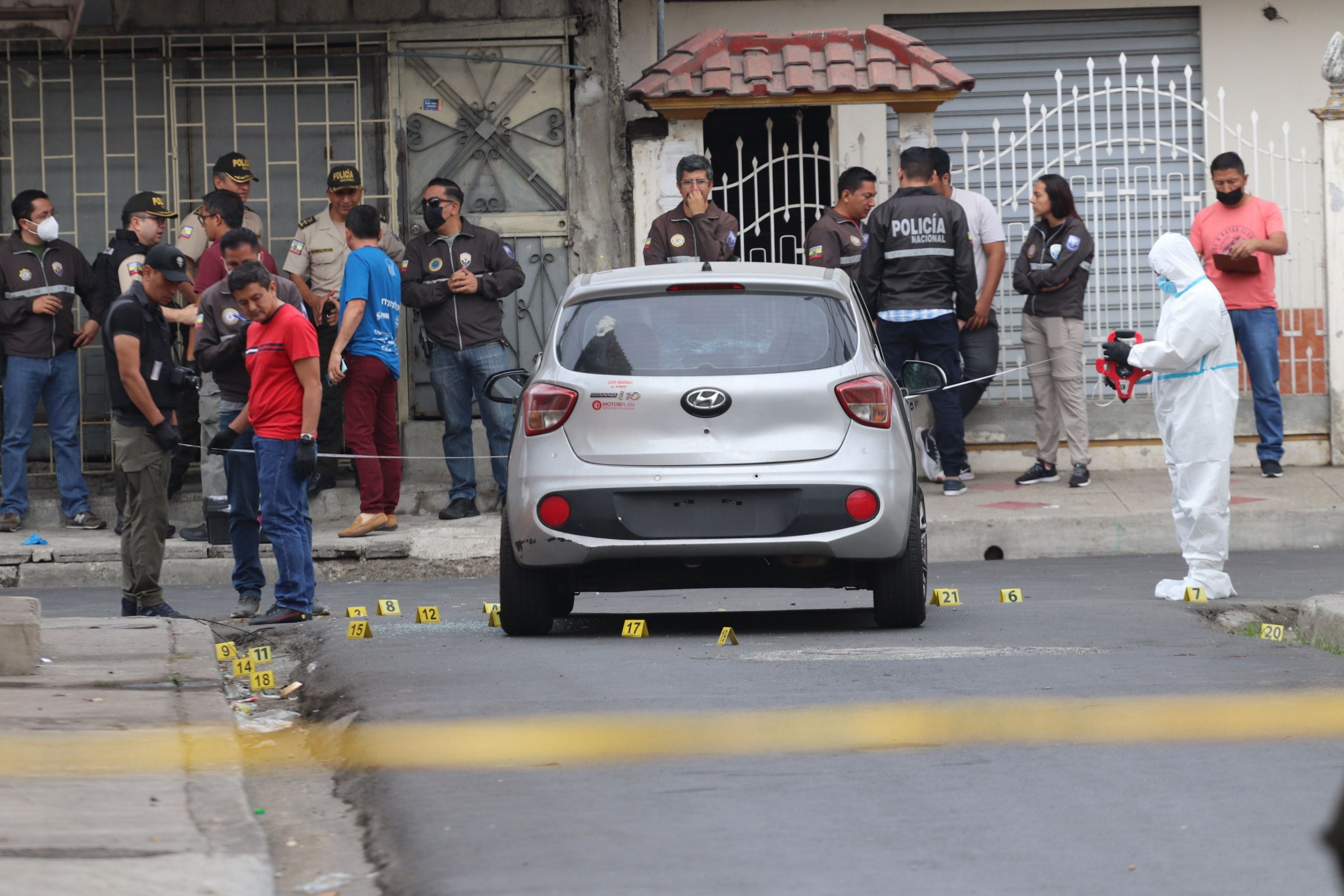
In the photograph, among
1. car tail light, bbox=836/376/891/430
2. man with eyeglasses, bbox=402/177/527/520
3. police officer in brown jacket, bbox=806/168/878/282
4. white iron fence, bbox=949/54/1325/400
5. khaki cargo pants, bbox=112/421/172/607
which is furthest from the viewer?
white iron fence, bbox=949/54/1325/400

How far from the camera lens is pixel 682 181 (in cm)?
1245

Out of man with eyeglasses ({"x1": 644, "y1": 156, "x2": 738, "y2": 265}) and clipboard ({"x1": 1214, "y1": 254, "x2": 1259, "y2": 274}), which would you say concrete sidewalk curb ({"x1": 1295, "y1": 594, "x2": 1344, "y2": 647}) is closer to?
clipboard ({"x1": 1214, "y1": 254, "x2": 1259, "y2": 274})

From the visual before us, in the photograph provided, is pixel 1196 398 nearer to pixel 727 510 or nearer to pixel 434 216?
pixel 727 510

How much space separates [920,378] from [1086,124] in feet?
20.8

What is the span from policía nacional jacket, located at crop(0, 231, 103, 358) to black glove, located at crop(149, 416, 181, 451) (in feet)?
12.6

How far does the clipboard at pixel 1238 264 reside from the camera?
1275cm

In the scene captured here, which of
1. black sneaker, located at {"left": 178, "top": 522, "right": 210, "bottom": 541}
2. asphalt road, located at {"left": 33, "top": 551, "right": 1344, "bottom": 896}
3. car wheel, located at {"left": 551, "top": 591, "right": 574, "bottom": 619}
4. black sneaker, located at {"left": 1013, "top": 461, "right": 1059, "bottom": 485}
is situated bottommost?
asphalt road, located at {"left": 33, "top": 551, "right": 1344, "bottom": 896}

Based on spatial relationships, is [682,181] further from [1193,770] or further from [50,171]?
[1193,770]

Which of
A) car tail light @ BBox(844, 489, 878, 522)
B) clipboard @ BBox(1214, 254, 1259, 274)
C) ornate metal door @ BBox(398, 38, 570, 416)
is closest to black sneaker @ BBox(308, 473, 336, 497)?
ornate metal door @ BBox(398, 38, 570, 416)

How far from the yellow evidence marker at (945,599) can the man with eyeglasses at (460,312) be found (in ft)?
12.9

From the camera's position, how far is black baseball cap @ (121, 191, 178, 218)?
1254 cm

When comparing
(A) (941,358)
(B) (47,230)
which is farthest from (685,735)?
(B) (47,230)

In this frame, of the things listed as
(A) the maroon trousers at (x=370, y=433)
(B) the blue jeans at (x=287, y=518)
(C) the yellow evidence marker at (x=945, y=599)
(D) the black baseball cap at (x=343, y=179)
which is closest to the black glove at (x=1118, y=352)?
(C) the yellow evidence marker at (x=945, y=599)

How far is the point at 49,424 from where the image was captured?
42.2ft
